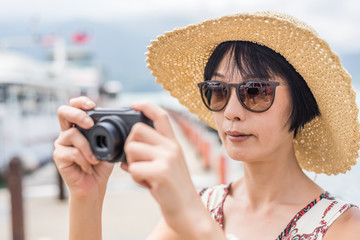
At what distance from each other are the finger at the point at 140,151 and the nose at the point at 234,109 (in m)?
0.70

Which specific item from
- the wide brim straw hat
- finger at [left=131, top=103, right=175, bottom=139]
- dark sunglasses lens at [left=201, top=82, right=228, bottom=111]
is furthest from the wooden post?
finger at [left=131, top=103, right=175, bottom=139]

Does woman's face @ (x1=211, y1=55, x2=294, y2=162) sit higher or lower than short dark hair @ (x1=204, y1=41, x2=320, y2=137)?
lower

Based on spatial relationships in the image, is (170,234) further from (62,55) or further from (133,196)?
(62,55)

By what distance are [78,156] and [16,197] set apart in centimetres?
434

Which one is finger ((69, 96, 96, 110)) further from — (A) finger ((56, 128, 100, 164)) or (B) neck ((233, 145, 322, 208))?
(B) neck ((233, 145, 322, 208))

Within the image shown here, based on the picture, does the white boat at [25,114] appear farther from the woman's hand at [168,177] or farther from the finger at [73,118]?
the woman's hand at [168,177]

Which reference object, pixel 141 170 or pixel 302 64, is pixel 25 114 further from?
pixel 141 170

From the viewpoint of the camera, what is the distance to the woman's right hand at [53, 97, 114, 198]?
1.14m

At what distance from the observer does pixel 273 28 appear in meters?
1.53

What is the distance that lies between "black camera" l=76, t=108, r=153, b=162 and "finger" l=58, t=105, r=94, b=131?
0.11ft

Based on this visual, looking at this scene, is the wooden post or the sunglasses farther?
the wooden post

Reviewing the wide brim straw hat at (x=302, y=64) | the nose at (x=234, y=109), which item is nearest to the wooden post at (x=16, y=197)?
the wide brim straw hat at (x=302, y=64)

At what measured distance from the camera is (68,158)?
3.97 ft

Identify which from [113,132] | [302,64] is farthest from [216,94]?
[113,132]
